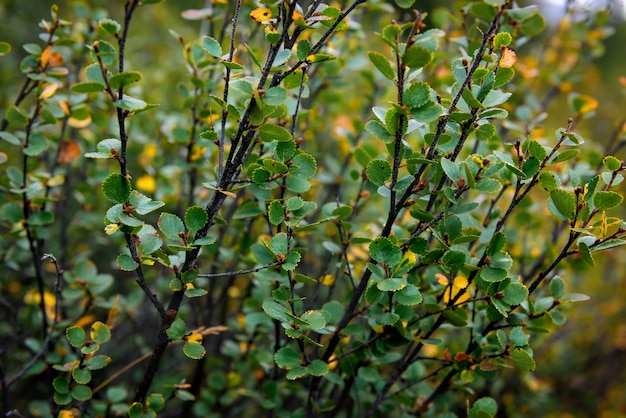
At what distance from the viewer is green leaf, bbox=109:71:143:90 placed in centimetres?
84

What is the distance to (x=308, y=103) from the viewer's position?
5.58ft

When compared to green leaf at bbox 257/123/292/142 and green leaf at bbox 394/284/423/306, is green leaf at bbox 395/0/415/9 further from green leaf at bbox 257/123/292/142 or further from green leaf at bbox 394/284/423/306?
green leaf at bbox 394/284/423/306

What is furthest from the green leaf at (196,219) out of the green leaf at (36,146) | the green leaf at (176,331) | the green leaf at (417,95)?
the green leaf at (36,146)

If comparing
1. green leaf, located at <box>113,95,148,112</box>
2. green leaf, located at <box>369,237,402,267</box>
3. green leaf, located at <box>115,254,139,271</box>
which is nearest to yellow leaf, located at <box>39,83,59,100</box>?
green leaf, located at <box>113,95,148,112</box>

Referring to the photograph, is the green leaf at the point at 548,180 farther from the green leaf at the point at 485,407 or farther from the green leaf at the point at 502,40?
the green leaf at the point at 485,407

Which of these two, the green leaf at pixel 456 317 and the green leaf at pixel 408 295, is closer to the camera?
the green leaf at pixel 408 295

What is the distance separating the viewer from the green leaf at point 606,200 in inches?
36.3

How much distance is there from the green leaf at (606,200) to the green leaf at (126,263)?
2.89 ft

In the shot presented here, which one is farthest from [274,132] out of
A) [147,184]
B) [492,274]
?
[147,184]

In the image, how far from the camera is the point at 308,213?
124 centimetres

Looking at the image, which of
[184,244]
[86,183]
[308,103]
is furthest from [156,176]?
[184,244]

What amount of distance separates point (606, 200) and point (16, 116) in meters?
1.34

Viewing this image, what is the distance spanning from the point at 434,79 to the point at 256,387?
1339 mm

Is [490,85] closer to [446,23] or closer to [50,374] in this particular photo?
[446,23]
